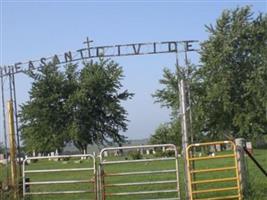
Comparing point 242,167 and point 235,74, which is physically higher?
point 235,74

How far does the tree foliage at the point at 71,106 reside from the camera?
7719cm

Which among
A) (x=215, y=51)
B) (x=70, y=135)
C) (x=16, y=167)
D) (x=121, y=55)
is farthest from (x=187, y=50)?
(x=16, y=167)

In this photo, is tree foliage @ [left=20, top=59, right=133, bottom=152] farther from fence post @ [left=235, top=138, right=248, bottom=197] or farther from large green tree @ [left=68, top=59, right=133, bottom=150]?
fence post @ [left=235, top=138, right=248, bottom=197]

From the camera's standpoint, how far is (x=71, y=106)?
76.7 metres

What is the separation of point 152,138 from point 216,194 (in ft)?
213

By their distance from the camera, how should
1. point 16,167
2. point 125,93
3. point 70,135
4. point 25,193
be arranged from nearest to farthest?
1. point 25,193
2. point 16,167
3. point 70,135
4. point 125,93

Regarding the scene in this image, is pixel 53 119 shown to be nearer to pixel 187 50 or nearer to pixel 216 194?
pixel 187 50

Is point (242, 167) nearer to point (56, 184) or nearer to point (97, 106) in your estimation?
point (56, 184)

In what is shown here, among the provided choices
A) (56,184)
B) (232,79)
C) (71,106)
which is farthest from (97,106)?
(56,184)

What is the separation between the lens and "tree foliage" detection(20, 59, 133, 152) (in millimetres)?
77188

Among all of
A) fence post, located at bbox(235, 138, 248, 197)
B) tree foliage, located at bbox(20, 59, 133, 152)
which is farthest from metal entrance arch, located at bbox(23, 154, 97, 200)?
tree foliage, located at bbox(20, 59, 133, 152)

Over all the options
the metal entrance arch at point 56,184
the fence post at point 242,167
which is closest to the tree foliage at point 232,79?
the metal entrance arch at point 56,184

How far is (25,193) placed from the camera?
1809 centimetres

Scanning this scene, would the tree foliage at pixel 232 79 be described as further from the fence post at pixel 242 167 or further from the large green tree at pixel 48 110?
the fence post at pixel 242 167
